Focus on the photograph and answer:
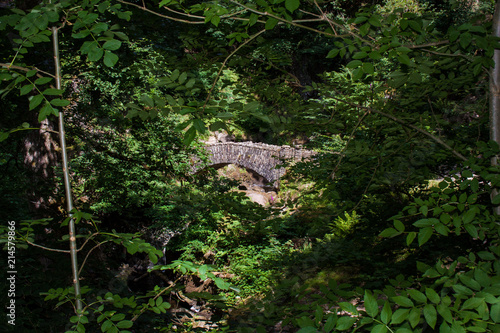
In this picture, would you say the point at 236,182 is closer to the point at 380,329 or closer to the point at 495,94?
the point at 495,94

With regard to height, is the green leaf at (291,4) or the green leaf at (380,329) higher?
the green leaf at (291,4)

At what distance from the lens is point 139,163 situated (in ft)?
22.1

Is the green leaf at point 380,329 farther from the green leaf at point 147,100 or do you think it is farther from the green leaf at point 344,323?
the green leaf at point 147,100

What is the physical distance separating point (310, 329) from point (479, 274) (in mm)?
514

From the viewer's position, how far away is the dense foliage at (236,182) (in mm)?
1147

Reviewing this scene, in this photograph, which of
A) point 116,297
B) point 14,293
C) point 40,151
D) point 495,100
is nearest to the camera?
point 116,297

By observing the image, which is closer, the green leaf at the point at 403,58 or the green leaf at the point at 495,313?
the green leaf at the point at 495,313

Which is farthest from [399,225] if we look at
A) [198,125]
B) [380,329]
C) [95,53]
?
[95,53]

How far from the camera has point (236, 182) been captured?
284 inches

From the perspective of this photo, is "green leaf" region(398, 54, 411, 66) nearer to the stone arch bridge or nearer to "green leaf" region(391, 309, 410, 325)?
"green leaf" region(391, 309, 410, 325)

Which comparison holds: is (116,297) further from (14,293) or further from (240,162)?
(240,162)

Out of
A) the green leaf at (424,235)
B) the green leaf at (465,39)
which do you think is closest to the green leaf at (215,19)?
the green leaf at (465,39)

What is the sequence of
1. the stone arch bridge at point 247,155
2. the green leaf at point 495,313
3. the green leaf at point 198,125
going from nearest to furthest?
1. the green leaf at point 495,313
2. the green leaf at point 198,125
3. the stone arch bridge at point 247,155

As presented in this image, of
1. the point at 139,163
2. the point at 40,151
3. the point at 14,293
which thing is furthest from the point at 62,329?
the point at 139,163
